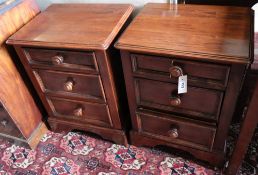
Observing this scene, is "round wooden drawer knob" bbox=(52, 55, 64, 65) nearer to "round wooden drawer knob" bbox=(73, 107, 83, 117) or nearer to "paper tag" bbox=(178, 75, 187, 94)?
"round wooden drawer knob" bbox=(73, 107, 83, 117)

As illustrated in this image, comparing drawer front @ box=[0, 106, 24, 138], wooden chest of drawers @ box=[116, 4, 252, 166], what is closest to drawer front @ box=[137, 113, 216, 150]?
wooden chest of drawers @ box=[116, 4, 252, 166]

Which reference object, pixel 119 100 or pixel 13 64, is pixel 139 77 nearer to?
pixel 119 100

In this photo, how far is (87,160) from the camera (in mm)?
1305

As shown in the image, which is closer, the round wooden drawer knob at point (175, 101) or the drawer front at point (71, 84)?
the round wooden drawer knob at point (175, 101)

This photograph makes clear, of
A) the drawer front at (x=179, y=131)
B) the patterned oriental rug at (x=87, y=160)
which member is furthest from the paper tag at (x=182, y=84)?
the patterned oriental rug at (x=87, y=160)

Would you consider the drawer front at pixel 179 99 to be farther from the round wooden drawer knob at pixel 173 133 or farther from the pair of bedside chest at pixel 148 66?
the round wooden drawer knob at pixel 173 133

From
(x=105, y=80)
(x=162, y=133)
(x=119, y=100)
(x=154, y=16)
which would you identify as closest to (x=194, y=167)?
(x=162, y=133)

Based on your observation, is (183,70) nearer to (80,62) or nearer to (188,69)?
(188,69)

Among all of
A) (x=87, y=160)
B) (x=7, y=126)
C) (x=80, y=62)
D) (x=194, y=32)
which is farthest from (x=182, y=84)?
(x=7, y=126)

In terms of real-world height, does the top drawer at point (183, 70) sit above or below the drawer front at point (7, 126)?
above

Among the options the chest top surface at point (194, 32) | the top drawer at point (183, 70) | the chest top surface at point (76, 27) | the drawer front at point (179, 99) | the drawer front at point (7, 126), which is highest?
the chest top surface at point (76, 27)

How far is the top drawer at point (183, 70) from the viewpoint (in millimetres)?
852

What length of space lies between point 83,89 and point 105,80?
154mm

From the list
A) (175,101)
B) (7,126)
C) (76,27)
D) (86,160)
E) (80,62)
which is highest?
(76,27)
